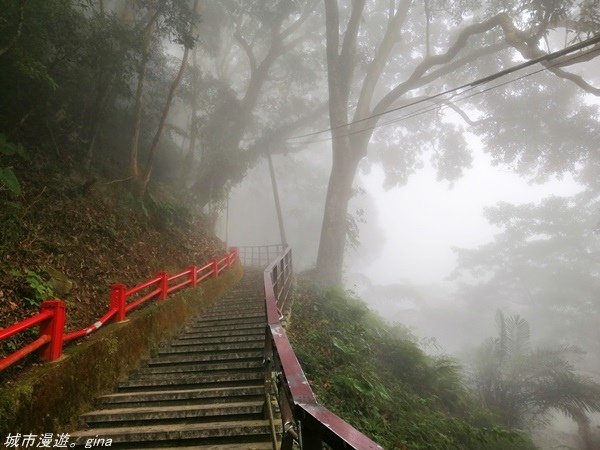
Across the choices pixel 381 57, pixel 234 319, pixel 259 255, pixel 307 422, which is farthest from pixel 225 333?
pixel 259 255

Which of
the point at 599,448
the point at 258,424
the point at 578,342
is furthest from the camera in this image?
the point at 578,342

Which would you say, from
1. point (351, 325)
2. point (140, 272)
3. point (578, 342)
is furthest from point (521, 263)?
point (140, 272)

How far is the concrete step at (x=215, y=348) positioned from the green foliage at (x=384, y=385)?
0.80 m

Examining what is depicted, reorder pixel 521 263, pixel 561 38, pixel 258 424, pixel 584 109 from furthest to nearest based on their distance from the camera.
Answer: pixel 521 263
pixel 561 38
pixel 584 109
pixel 258 424

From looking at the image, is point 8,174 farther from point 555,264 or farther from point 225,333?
point 555,264

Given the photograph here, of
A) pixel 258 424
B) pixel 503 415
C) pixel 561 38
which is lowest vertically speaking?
pixel 503 415

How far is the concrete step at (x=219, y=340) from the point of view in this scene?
6170 millimetres

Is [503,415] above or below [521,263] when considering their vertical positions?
below

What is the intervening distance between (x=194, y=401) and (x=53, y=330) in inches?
68.1

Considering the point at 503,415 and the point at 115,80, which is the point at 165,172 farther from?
the point at 503,415

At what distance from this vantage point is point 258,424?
3.77 metres

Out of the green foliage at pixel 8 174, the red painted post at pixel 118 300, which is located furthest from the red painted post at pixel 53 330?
the green foliage at pixel 8 174

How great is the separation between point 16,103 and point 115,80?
258cm

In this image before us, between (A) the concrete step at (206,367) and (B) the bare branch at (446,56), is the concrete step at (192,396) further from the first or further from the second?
(B) the bare branch at (446,56)
